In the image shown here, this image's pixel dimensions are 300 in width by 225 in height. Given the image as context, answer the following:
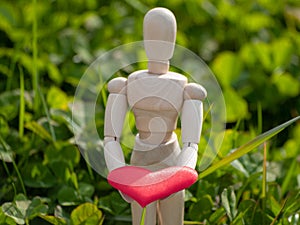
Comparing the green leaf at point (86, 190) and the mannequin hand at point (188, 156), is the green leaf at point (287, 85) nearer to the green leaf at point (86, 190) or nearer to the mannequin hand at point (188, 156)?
the green leaf at point (86, 190)

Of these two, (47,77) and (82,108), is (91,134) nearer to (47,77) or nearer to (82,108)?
(82,108)

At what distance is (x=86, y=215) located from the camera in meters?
1.20

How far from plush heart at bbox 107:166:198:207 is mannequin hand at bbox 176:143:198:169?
0.08ft

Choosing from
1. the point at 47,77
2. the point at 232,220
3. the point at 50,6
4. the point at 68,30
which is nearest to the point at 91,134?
the point at 232,220

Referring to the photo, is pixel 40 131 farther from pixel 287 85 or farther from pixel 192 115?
pixel 287 85

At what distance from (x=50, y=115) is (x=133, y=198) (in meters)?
0.61

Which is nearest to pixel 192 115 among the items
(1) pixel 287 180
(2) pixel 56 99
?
(1) pixel 287 180

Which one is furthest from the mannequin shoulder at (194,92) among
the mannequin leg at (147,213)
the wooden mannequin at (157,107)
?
the mannequin leg at (147,213)

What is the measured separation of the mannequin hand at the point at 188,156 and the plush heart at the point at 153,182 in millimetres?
25

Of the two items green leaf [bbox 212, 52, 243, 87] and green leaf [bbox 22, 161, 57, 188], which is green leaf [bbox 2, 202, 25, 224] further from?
green leaf [bbox 212, 52, 243, 87]

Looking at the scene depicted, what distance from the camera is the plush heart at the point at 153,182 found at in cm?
99

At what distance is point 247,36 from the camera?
7.75ft

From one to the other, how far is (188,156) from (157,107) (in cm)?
10

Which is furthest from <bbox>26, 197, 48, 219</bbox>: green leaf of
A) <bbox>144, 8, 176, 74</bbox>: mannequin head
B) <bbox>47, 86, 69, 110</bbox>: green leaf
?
<bbox>47, 86, 69, 110</bbox>: green leaf
